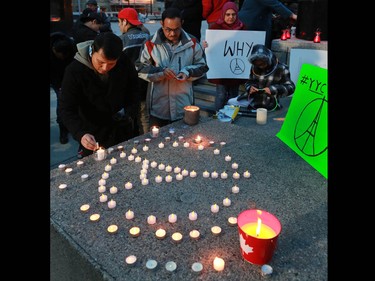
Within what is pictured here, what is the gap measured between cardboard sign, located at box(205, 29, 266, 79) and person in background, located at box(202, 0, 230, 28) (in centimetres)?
60

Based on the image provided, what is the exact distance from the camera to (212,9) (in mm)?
5242

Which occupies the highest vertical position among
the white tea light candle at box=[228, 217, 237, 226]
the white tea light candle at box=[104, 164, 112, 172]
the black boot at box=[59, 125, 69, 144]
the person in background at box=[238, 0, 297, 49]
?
the person in background at box=[238, 0, 297, 49]

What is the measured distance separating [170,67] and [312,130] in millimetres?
1806

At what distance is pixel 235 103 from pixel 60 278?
2.71 meters

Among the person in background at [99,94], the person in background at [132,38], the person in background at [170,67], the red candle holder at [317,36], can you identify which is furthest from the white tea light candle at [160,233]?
the red candle holder at [317,36]

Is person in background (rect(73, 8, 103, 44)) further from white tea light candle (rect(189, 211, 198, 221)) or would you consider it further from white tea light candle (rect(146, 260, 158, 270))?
white tea light candle (rect(146, 260, 158, 270))

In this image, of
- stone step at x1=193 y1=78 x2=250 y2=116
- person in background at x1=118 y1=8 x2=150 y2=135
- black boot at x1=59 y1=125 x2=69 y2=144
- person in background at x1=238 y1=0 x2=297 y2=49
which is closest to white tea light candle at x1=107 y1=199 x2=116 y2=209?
person in background at x1=118 y1=8 x2=150 y2=135

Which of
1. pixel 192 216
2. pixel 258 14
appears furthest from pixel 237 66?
pixel 192 216

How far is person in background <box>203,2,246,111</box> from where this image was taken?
4.54 meters

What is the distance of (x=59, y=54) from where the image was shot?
4691mm

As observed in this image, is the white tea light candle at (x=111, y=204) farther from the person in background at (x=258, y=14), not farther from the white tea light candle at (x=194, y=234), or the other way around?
the person in background at (x=258, y=14)

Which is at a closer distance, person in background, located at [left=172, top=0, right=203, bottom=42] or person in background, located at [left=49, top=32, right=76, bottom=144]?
person in background, located at [left=49, top=32, right=76, bottom=144]

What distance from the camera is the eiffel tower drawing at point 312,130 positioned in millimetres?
2336
